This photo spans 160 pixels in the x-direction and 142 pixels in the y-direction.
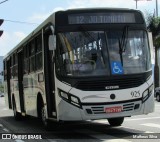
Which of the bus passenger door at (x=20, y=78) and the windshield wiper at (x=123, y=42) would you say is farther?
the bus passenger door at (x=20, y=78)

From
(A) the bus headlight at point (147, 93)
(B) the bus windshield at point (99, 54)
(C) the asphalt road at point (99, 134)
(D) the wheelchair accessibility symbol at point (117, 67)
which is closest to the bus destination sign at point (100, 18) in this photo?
(B) the bus windshield at point (99, 54)

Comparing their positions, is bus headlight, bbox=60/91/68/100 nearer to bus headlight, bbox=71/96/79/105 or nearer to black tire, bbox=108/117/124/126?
bus headlight, bbox=71/96/79/105

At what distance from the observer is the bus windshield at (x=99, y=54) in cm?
1120

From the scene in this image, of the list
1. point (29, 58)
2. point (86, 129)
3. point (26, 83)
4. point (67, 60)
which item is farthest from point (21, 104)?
point (67, 60)

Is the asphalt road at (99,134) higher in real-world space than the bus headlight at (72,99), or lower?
lower

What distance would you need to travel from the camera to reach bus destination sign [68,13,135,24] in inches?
456

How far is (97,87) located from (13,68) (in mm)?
8838

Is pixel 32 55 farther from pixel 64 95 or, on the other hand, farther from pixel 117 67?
pixel 117 67

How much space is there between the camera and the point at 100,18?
1170cm

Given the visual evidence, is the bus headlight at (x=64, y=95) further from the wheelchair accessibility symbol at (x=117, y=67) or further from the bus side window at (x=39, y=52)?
the bus side window at (x=39, y=52)

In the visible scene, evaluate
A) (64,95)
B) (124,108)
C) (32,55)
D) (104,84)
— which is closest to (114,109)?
(124,108)

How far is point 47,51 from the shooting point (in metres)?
12.6

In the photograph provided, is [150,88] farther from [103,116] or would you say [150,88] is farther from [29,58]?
[29,58]

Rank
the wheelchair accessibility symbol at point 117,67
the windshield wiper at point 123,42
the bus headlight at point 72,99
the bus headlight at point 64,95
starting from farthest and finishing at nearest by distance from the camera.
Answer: the windshield wiper at point 123,42, the wheelchair accessibility symbol at point 117,67, the bus headlight at point 64,95, the bus headlight at point 72,99
